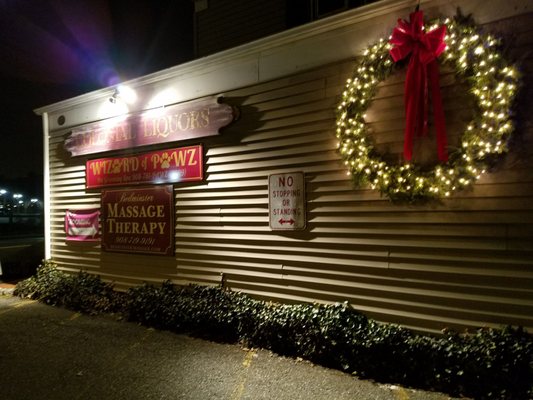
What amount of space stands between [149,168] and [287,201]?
9.72 ft

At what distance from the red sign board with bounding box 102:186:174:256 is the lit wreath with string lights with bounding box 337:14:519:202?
3.42 m

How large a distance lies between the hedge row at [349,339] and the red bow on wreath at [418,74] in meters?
1.93

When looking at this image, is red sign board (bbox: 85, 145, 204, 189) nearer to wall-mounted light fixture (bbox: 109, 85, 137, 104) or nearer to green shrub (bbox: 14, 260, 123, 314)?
wall-mounted light fixture (bbox: 109, 85, 137, 104)

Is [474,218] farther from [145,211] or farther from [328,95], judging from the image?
[145,211]

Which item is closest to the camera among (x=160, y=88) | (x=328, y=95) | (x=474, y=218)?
(x=474, y=218)

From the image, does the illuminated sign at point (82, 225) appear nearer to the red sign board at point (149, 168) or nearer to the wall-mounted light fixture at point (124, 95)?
the red sign board at point (149, 168)

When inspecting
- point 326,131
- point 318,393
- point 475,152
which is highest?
point 326,131

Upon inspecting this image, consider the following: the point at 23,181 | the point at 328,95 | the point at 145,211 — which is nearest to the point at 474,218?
the point at 328,95

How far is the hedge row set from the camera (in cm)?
372

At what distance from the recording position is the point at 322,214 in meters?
5.25

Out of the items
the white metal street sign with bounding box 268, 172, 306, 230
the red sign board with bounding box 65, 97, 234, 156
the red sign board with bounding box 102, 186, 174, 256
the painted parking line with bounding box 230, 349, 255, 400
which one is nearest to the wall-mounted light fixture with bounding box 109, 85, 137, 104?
the red sign board with bounding box 65, 97, 234, 156

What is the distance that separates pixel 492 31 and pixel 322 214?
2.75 meters

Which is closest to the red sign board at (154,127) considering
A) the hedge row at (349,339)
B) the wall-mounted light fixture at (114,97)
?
the wall-mounted light fixture at (114,97)

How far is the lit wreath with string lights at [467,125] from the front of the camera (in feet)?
13.1
